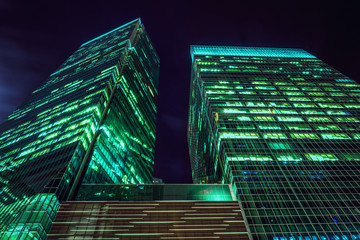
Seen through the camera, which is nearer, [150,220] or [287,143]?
[150,220]

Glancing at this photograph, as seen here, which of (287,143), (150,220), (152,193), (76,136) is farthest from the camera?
(287,143)

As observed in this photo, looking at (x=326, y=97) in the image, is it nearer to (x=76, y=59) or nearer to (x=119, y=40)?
(x=119, y=40)

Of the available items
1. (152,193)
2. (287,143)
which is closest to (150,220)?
(152,193)

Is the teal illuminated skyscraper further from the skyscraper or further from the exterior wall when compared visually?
the skyscraper

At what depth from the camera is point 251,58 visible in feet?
373

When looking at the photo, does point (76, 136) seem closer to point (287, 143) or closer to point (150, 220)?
point (150, 220)

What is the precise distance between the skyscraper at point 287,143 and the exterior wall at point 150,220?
4803mm

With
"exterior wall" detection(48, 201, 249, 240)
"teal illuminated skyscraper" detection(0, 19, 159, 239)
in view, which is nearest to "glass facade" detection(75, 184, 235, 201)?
"exterior wall" detection(48, 201, 249, 240)

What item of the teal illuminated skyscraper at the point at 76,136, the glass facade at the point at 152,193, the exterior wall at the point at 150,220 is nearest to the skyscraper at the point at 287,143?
the exterior wall at the point at 150,220

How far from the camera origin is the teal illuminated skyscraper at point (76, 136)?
138 ft

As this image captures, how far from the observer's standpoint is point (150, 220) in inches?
1620

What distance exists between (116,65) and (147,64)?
1781 inches

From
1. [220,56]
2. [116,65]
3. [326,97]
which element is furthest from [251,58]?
[116,65]

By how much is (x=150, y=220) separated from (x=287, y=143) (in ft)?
142
